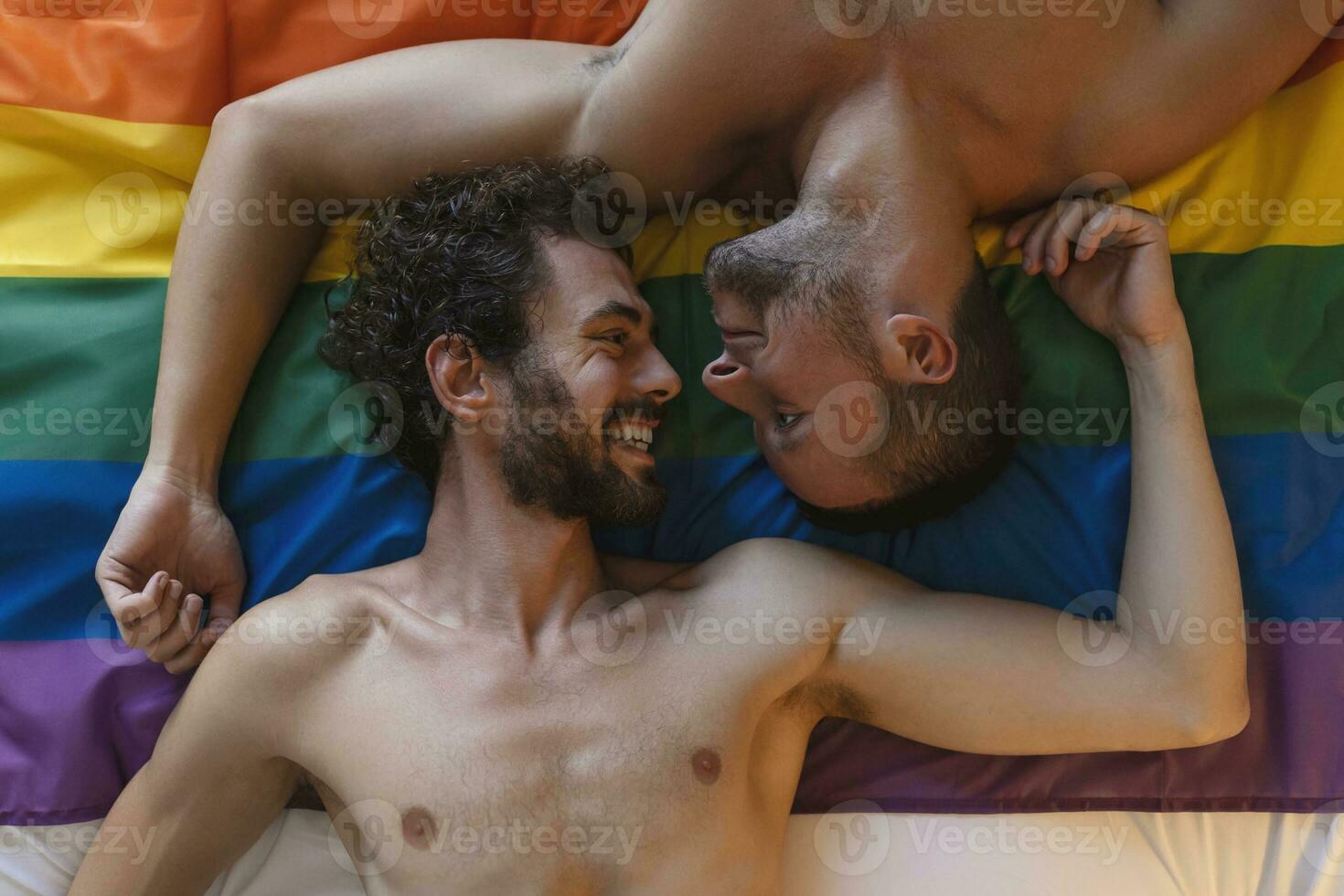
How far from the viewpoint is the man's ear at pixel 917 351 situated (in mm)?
1811

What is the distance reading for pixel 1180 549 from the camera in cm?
185

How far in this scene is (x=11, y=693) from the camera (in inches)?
77.0

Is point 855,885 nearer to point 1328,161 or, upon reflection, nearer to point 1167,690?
point 1167,690

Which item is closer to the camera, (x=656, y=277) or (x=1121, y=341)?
(x=1121, y=341)

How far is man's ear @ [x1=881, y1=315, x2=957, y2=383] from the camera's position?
1811mm

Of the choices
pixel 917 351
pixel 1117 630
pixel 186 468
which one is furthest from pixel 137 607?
pixel 1117 630

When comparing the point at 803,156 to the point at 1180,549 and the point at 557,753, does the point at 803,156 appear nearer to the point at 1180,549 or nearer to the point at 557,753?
the point at 1180,549

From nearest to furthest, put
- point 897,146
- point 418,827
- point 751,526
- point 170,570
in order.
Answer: point 418,827 → point 897,146 → point 170,570 → point 751,526

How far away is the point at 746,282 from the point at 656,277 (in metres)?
0.32

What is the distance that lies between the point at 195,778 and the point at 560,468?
72 cm

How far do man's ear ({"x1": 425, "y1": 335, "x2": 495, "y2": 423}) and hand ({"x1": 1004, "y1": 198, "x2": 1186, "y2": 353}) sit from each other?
93 cm

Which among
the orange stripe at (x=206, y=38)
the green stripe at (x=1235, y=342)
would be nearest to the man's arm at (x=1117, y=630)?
the green stripe at (x=1235, y=342)

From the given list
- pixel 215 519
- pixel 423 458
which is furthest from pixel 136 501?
pixel 423 458

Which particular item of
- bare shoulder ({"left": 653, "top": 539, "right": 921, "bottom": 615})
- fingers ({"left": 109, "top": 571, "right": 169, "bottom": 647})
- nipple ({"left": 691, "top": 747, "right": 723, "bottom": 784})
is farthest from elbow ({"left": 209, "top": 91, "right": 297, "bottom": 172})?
nipple ({"left": 691, "top": 747, "right": 723, "bottom": 784})
